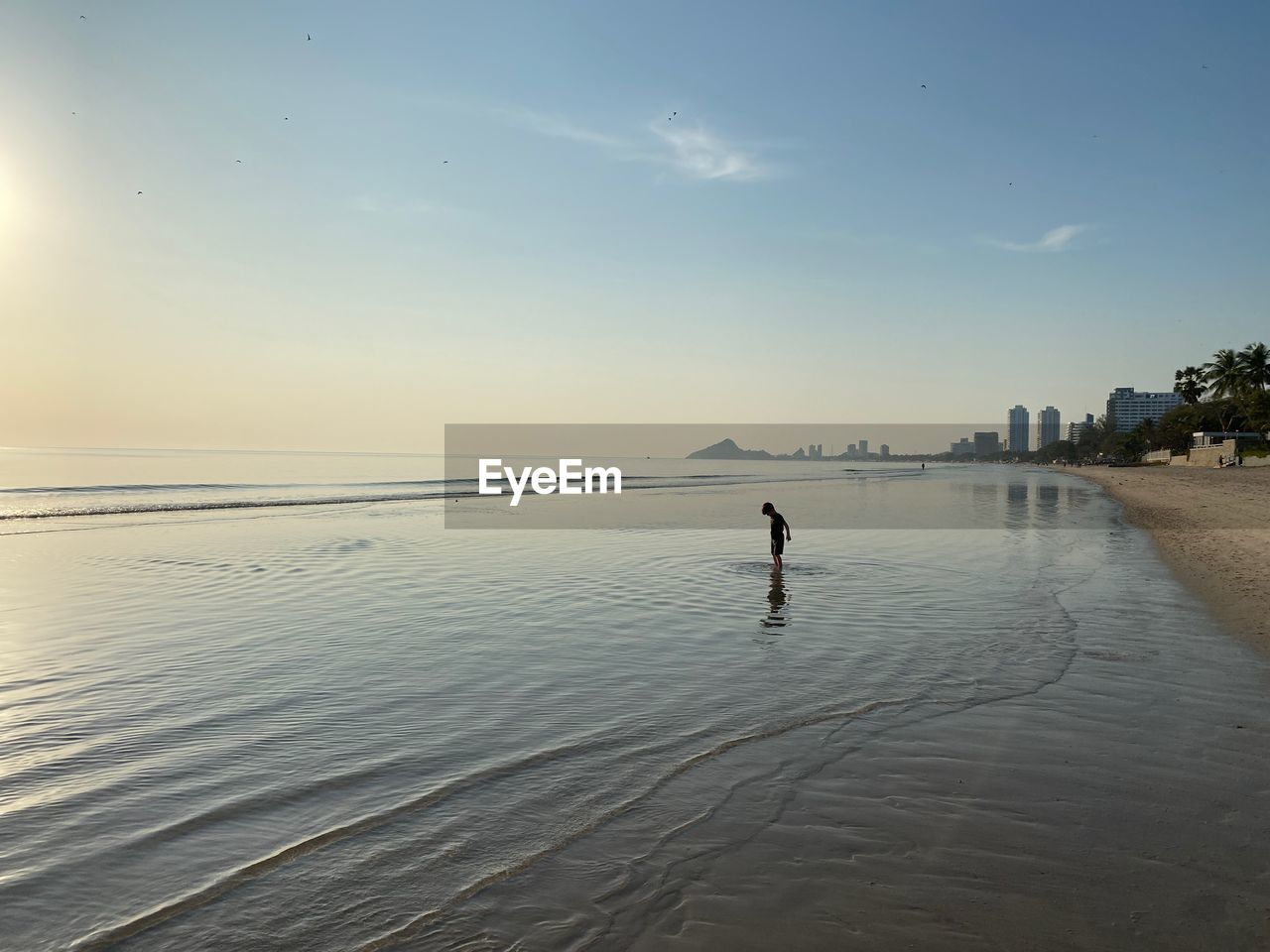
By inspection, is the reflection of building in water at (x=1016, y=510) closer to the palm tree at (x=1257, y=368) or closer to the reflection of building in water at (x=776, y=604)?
the reflection of building in water at (x=776, y=604)

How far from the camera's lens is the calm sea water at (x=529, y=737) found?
481 cm

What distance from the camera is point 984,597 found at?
15.9 m

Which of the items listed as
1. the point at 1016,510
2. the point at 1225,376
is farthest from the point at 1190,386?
the point at 1016,510

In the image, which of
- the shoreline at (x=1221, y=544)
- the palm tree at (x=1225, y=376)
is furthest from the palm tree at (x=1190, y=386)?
the shoreline at (x=1221, y=544)

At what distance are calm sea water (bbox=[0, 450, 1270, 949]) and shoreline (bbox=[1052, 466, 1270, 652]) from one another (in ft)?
2.84

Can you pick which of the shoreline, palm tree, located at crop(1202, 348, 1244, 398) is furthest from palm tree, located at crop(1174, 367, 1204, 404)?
the shoreline

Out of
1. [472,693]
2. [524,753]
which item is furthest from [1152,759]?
[472,693]

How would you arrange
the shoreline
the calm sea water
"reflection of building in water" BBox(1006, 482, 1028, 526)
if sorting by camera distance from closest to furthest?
the calm sea water < the shoreline < "reflection of building in water" BBox(1006, 482, 1028, 526)

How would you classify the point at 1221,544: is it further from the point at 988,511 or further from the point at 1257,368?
the point at 1257,368

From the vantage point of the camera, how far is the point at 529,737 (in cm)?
780

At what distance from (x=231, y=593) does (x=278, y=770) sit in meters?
11.0

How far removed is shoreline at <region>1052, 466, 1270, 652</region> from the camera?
1418 centimetres

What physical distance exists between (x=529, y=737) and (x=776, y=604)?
828 cm

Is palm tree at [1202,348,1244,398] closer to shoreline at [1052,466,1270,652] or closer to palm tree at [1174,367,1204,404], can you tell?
palm tree at [1174,367,1204,404]
